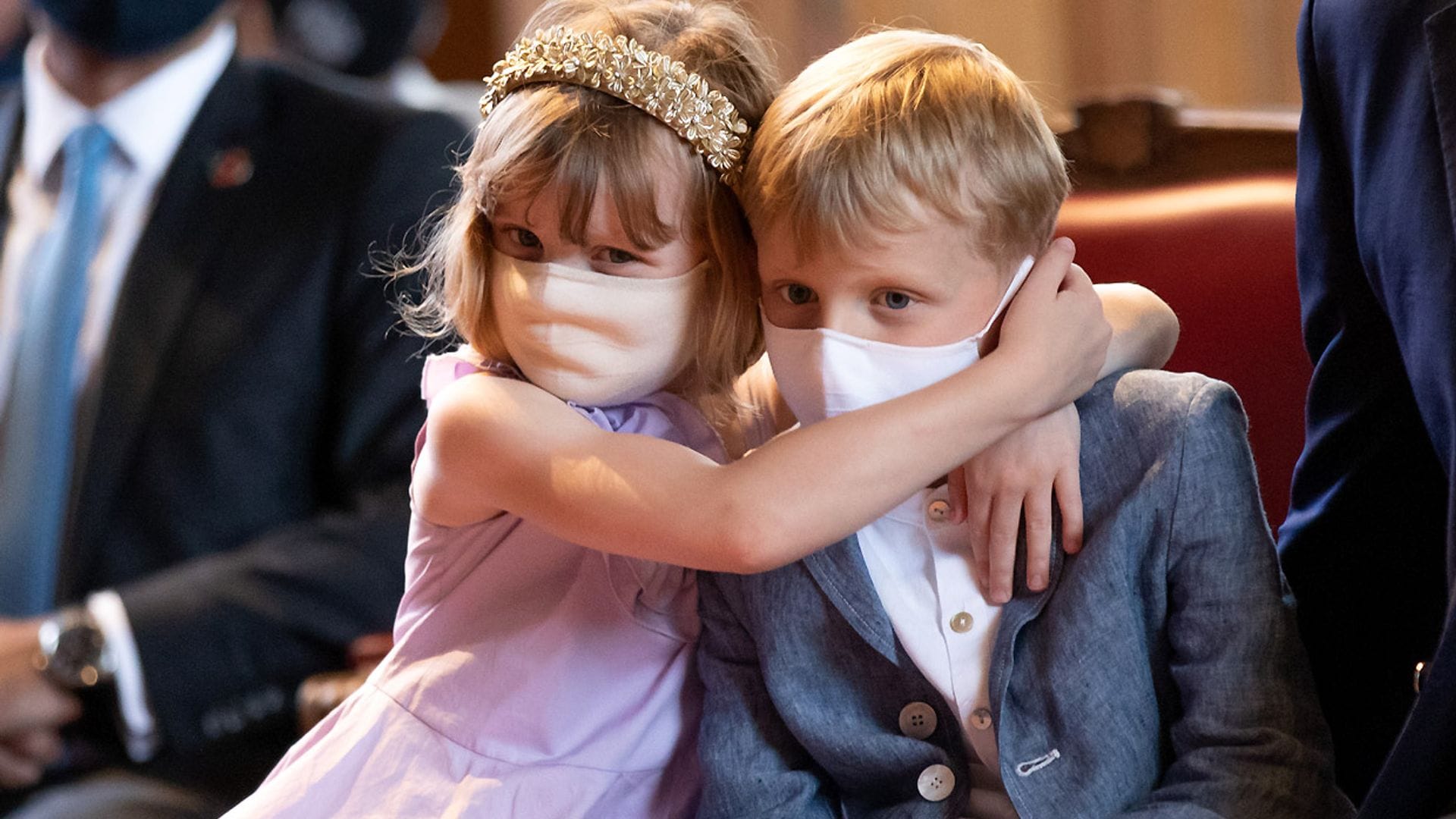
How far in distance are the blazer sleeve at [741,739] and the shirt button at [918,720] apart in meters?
0.09

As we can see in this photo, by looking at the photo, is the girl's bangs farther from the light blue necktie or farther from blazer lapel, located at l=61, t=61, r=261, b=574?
the light blue necktie

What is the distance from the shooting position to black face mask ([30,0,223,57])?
211 cm

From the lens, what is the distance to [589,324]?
114 centimetres

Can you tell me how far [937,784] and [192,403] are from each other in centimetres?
129

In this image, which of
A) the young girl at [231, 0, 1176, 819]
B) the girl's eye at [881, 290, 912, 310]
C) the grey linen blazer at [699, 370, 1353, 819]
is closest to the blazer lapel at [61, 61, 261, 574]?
the young girl at [231, 0, 1176, 819]

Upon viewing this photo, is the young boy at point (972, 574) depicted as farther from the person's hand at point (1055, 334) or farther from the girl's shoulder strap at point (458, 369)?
the girl's shoulder strap at point (458, 369)

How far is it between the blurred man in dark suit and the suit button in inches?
41.5

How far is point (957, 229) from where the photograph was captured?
106cm

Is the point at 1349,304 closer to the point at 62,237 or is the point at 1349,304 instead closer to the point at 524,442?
the point at 524,442

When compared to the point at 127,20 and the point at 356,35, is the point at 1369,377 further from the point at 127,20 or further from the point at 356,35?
the point at 356,35

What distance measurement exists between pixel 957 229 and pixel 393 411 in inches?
44.7

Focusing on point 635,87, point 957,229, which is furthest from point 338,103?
point 957,229

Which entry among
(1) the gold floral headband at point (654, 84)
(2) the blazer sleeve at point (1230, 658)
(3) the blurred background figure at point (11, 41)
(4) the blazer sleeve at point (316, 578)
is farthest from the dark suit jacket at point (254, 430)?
(2) the blazer sleeve at point (1230, 658)

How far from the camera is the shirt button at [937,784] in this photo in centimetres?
111
